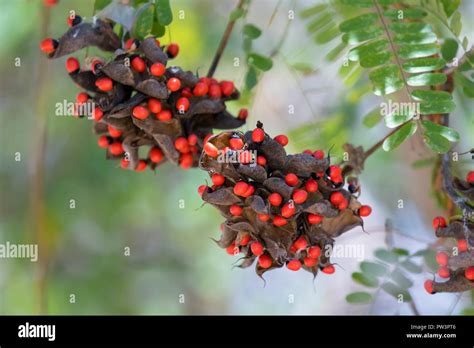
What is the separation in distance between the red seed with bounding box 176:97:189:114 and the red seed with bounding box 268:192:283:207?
0.46 meters

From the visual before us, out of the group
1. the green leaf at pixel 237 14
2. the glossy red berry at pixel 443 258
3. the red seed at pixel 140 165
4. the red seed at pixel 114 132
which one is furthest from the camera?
the green leaf at pixel 237 14

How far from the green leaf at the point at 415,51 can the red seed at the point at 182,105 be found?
2.34 feet

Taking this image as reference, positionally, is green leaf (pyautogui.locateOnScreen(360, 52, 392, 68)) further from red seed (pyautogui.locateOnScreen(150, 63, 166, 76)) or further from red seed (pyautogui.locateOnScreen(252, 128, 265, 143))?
red seed (pyautogui.locateOnScreen(150, 63, 166, 76))

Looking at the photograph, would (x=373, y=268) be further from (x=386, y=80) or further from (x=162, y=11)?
(x=162, y=11)

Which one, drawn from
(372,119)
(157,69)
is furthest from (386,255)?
(157,69)

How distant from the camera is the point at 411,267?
3.01 metres

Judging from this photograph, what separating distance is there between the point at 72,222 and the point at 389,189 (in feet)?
6.25

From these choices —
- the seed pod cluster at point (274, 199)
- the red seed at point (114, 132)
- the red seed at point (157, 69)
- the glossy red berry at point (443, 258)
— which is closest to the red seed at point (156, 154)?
the red seed at point (114, 132)

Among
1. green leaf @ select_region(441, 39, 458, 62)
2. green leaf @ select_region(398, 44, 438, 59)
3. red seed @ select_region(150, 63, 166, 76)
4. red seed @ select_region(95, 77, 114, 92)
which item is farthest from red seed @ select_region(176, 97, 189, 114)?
green leaf @ select_region(441, 39, 458, 62)

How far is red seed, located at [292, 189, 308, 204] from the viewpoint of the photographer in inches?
84.6

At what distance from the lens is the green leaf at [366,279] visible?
305 centimetres

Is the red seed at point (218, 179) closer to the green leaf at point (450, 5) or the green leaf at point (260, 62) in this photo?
the green leaf at point (260, 62)
